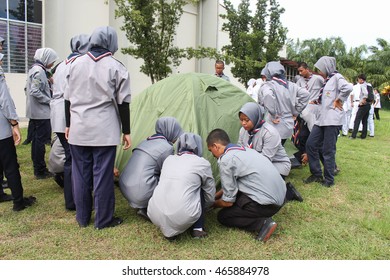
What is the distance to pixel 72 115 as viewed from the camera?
3330 millimetres

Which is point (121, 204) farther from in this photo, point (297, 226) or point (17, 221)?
point (297, 226)

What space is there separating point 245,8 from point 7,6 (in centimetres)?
A: 804

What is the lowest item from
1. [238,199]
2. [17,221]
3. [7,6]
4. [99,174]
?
[17,221]

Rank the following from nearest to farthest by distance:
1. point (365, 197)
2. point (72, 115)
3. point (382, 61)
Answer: point (72, 115)
point (365, 197)
point (382, 61)

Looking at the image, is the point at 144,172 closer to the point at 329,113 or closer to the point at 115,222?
the point at 115,222

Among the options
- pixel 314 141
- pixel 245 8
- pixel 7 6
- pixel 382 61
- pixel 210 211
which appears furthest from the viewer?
pixel 382 61

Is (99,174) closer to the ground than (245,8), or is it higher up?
closer to the ground

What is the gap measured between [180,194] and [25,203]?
210 cm

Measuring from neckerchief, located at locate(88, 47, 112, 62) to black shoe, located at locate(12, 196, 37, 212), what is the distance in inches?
76.0

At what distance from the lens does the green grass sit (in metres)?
3.03

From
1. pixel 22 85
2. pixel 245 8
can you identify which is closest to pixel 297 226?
pixel 22 85

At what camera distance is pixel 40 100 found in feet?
16.8

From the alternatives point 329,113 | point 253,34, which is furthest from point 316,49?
point 329,113

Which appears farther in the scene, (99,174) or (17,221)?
(17,221)
